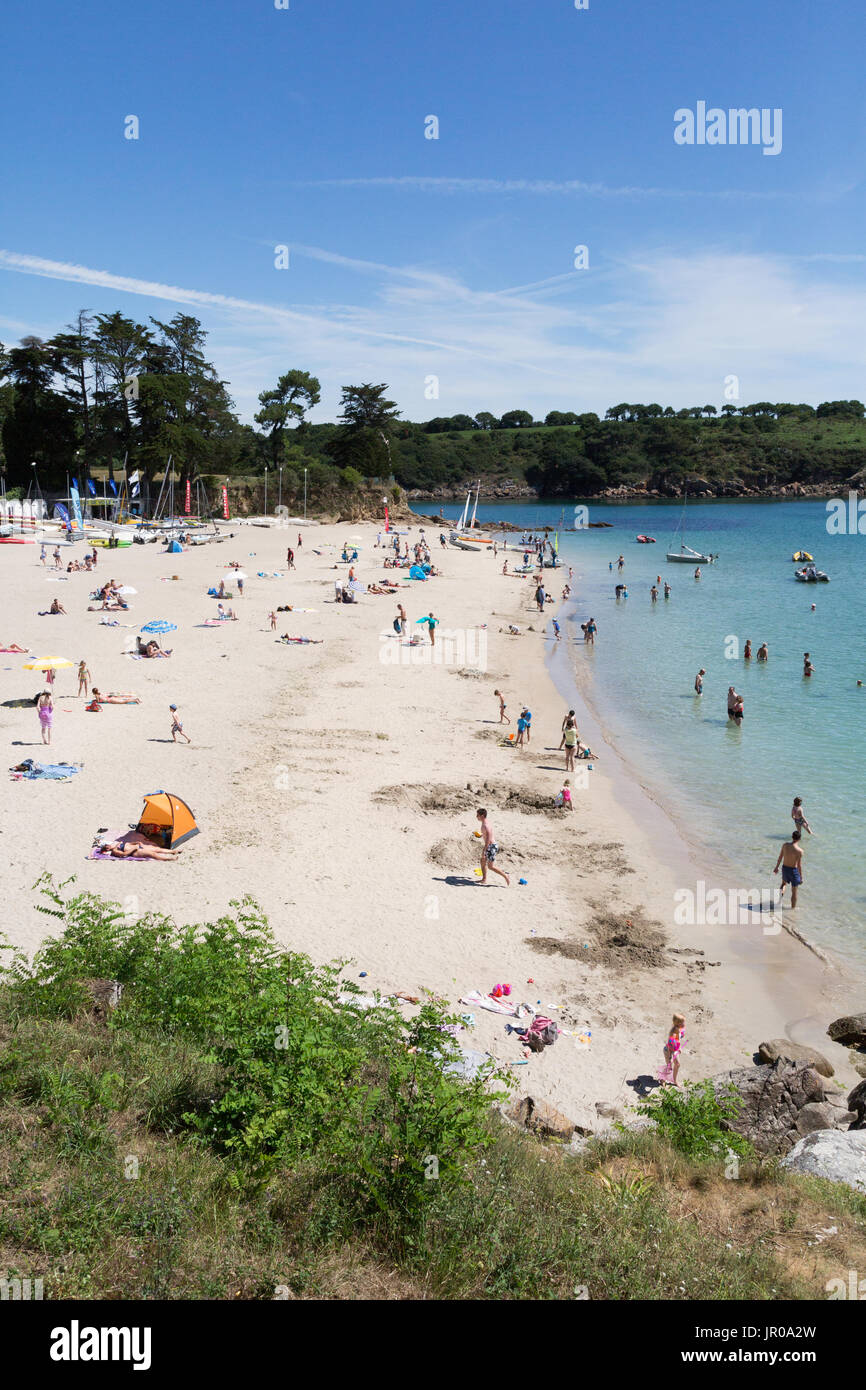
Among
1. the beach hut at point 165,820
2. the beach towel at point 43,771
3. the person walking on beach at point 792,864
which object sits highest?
the beach towel at point 43,771

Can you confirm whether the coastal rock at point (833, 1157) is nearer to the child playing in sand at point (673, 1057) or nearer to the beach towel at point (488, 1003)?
the child playing in sand at point (673, 1057)

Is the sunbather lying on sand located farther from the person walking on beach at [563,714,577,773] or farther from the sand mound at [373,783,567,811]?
the person walking on beach at [563,714,577,773]

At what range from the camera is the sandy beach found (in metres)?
11.8

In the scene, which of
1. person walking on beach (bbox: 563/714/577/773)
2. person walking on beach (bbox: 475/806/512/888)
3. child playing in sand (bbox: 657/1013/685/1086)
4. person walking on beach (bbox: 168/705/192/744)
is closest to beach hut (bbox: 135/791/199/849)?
person walking on beach (bbox: 475/806/512/888)

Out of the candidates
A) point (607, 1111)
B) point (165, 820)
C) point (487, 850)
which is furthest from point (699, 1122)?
point (165, 820)

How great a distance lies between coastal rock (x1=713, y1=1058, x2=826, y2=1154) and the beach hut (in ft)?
30.4

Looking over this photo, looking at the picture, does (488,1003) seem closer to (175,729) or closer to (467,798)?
(467,798)

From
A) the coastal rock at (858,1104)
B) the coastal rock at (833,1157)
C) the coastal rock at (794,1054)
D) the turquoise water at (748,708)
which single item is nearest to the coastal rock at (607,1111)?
the coastal rock at (833,1157)

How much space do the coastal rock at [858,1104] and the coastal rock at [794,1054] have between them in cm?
67

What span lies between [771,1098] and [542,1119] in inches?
96.3

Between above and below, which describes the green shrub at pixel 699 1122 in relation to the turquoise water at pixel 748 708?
below

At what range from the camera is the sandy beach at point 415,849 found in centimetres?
1183
